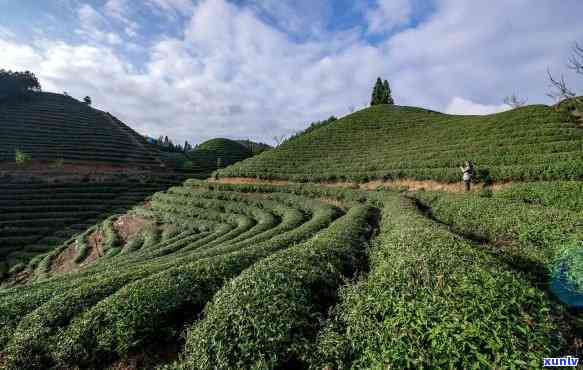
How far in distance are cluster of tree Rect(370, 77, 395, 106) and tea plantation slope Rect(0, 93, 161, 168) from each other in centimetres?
6190

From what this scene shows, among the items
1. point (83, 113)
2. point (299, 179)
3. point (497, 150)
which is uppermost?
point (83, 113)

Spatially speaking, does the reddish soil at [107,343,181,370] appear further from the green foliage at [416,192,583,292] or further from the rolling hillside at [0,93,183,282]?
the rolling hillside at [0,93,183,282]

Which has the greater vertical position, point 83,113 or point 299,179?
point 83,113

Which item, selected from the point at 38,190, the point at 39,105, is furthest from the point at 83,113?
the point at 38,190

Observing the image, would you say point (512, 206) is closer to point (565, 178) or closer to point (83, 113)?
point (565, 178)

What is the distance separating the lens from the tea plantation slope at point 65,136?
182 ft

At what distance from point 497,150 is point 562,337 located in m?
25.7

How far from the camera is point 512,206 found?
11.1 metres

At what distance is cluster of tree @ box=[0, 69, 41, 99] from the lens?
81.0 meters

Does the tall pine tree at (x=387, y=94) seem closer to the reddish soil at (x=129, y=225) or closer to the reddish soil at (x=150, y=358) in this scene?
the reddish soil at (x=129, y=225)

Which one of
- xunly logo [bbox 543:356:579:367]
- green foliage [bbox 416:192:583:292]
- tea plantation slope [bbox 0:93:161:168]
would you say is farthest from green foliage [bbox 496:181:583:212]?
tea plantation slope [bbox 0:93:161:168]

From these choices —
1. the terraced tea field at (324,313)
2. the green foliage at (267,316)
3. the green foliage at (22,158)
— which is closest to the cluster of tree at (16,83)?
the green foliage at (22,158)

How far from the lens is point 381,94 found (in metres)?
79.2

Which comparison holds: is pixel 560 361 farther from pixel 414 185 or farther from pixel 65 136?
pixel 65 136
